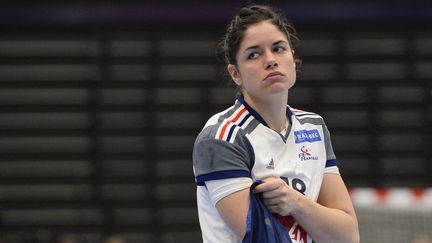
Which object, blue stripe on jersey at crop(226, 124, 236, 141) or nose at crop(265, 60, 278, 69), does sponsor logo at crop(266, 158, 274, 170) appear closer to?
blue stripe on jersey at crop(226, 124, 236, 141)

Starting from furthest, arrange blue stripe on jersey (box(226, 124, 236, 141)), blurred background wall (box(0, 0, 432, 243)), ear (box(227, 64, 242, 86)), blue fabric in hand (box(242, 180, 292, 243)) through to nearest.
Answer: blurred background wall (box(0, 0, 432, 243)) < ear (box(227, 64, 242, 86)) < blue stripe on jersey (box(226, 124, 236, 141)) < blue fabric in hand (box(242, 180, 292, 243))

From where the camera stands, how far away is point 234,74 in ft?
9.28

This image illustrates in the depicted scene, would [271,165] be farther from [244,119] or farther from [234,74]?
[234,74]

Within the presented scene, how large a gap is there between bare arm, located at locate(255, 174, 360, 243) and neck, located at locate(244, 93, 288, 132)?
263mm

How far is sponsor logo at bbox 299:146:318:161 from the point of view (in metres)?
2.74

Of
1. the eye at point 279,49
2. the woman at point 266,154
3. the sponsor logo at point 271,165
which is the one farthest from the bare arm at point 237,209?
the eye at point 279,49

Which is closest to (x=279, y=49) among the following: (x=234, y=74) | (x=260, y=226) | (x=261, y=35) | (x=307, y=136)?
(x=261, y=35)

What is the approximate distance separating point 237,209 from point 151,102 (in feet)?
22.9

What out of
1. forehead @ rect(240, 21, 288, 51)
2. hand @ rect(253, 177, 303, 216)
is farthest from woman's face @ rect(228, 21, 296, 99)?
hand @ rect(253, 177, 303, 216)

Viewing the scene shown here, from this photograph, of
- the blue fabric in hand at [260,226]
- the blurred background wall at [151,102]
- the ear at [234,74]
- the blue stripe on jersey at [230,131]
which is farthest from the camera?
the blurred background wall at [151,102]

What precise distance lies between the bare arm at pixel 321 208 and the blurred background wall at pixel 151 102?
6521 millimetres

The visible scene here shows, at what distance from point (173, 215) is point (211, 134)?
695 cm

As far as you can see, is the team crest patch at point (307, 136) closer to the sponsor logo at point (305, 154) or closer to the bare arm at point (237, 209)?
the sponsor logo at point (305, 154)

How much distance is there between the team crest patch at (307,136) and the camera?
110 inches
